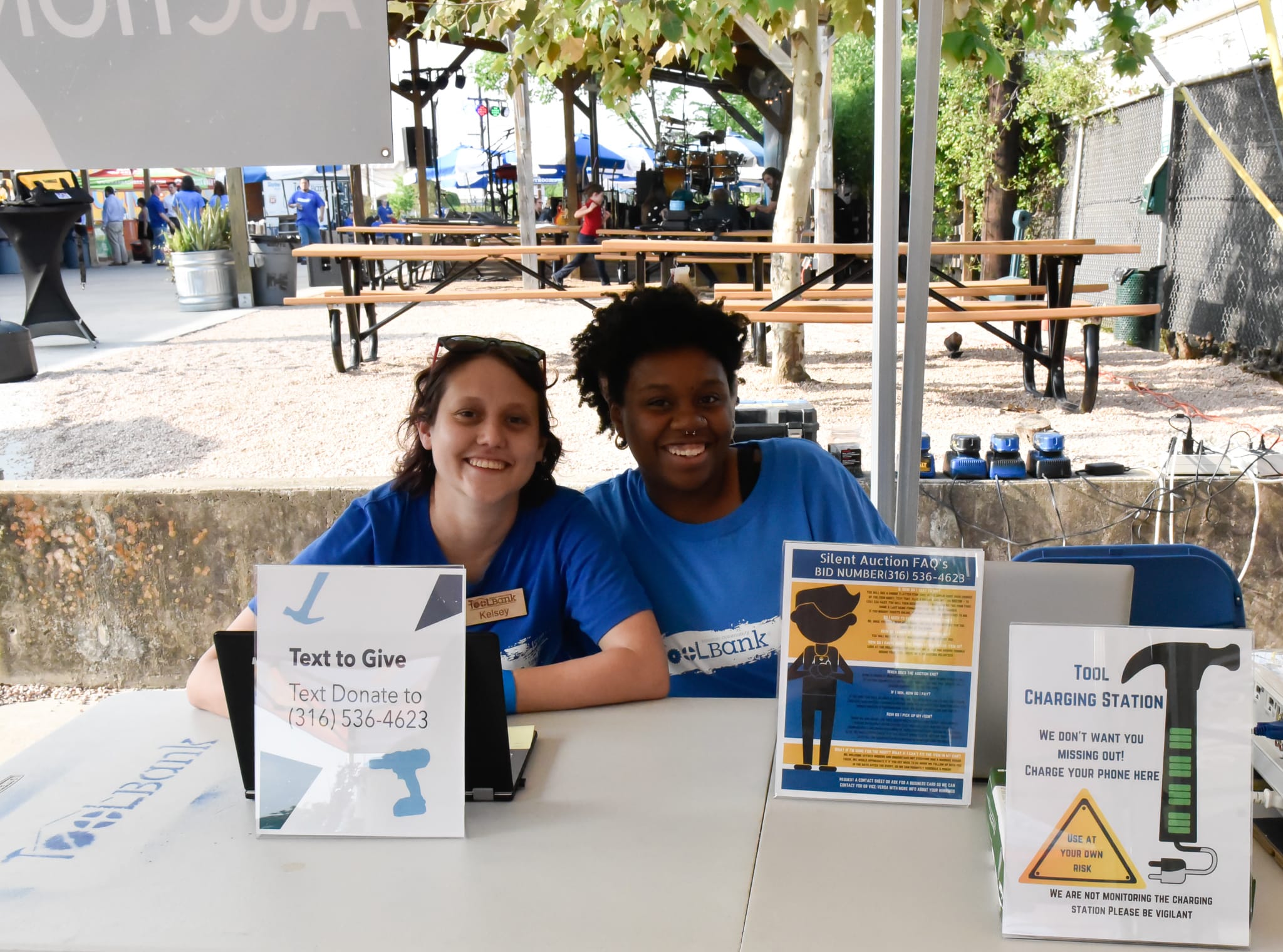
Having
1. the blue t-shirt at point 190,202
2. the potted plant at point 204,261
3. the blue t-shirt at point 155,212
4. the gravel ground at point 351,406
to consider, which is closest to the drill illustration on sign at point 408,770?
the gravel ground at point 351,406

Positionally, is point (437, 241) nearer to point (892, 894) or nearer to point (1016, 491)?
point (1016, 491)

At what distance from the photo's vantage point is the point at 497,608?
6.04 feet

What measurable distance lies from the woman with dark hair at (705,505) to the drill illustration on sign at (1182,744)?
879 millimetres

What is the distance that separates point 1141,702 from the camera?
1078mm

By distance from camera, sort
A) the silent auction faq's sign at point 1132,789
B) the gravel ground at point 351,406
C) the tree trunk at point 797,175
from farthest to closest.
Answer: the tree trunk at point 797,175 < the gravel ground at point 351,406 < the silent auction faq's sign at point 1132,789

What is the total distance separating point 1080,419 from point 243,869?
542cm

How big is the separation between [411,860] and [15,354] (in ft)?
23.1

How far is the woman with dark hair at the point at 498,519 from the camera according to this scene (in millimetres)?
1806

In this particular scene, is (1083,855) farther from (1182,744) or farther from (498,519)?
(498,519)

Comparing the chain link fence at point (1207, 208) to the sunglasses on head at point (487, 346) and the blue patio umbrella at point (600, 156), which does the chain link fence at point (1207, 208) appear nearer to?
the sunglasses on head at point (487, 346)

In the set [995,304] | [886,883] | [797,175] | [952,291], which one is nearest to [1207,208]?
[952,291]

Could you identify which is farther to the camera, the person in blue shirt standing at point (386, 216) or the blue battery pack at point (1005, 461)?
the person in blue shirt standing at point (386, 216)

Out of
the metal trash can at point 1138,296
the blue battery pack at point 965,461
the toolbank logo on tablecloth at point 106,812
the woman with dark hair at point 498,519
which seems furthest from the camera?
the metal trash can at point 1138,296

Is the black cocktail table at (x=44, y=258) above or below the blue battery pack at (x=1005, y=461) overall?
above
